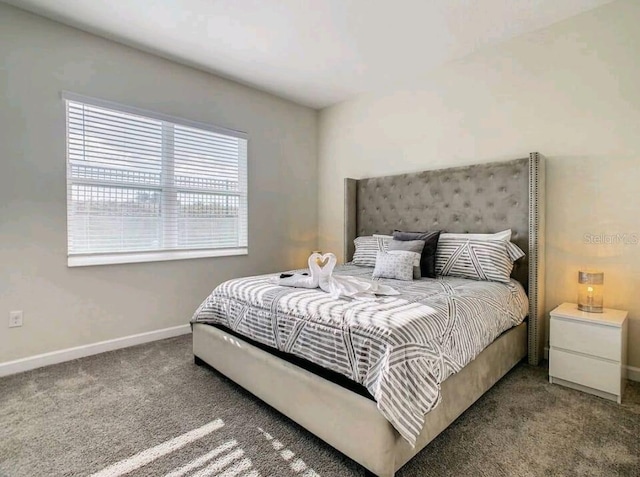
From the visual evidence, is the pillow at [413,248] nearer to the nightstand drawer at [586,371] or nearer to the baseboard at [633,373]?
the nightstand drawer at [586,371]

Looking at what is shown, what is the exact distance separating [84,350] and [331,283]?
7.10 ft

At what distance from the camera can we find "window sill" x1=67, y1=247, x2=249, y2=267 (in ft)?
8.82

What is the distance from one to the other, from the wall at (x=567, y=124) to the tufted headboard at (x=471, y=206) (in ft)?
0.58

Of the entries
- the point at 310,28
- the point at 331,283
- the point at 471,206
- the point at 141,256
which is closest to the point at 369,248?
the point at 471,206

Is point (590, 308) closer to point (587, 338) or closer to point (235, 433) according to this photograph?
point (587, 338)

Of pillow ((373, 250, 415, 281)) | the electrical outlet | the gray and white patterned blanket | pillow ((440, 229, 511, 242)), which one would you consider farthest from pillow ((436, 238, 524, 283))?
the electrical outlet

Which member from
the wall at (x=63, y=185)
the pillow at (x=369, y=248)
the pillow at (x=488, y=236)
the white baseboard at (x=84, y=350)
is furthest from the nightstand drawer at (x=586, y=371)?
the white baseboard at (x=84, y=350)

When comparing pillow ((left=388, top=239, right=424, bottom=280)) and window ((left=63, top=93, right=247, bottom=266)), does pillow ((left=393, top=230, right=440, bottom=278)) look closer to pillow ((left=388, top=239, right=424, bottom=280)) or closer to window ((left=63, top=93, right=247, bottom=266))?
pillow ((left=388, top=239, right=424, bottom=280))

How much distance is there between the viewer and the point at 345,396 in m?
1.46

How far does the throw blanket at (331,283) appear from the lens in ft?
6.38

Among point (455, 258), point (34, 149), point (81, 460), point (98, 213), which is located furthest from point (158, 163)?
point (455, 258)

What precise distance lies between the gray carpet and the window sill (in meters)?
0.87

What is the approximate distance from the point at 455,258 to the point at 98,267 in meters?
2.94

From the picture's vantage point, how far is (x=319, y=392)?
62.0 inches
